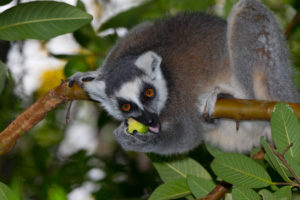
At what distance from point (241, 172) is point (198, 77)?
4.90 feet

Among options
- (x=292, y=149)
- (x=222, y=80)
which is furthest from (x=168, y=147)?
(x=292, y=149)

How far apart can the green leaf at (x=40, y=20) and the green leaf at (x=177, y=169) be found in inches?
55.6

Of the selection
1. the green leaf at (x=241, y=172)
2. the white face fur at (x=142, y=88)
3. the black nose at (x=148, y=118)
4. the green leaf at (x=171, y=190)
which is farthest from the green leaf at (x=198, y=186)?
the white face fur at (x=142, y=88)

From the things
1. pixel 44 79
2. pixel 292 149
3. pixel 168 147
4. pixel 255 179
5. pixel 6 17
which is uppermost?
pixel 6 17

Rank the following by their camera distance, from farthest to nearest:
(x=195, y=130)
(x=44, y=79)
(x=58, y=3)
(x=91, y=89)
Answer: (x=44, y=79) < (x=195, y=130) < (x=91, y=89) < (x=58, y=3)

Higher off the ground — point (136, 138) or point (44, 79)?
point (136, 138)

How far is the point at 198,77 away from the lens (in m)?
3.60

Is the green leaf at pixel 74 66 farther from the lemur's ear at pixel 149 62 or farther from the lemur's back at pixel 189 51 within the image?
the lemur's ear at pixel 149 62

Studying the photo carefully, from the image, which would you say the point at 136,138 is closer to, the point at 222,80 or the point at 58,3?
the point at 222,80

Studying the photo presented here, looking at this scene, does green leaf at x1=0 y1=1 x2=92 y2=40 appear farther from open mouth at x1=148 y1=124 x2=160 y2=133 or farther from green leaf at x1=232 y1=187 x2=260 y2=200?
green leaf at x1=232 y1=187 x2=260 y2=200

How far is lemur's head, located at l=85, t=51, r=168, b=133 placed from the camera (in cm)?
331

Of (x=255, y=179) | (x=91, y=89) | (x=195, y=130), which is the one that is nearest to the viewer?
(x=255, y=179)

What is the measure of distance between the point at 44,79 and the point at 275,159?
194 inches

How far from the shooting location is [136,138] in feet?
11.6
